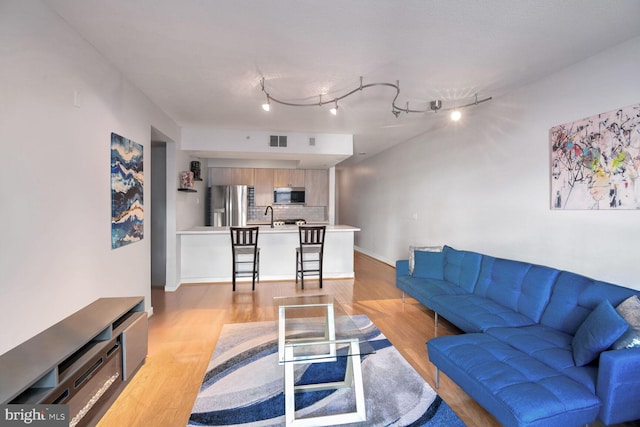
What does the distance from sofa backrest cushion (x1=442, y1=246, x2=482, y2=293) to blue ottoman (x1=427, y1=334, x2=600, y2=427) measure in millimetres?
1251

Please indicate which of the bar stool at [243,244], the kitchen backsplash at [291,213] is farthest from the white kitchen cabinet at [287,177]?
the bar stool at [243,244]

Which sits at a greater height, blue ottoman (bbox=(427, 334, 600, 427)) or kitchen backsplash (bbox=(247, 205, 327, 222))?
kitchen backsplash (bbox=(247, 205, 327, 222))

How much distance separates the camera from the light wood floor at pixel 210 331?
6.44ft

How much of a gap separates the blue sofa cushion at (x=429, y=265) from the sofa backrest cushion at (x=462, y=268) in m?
0.06

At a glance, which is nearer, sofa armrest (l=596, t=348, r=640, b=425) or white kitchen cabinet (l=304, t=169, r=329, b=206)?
sofa armrest (l=596, t=348, r=640, b=425)

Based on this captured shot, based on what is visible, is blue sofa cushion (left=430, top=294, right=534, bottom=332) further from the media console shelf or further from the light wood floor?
the media console shelf

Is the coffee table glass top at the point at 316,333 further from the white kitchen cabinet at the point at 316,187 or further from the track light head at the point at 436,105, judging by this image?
the white kitchen cabinet at the point at 316,187

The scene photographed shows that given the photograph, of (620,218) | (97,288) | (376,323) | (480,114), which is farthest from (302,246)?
(620,218)

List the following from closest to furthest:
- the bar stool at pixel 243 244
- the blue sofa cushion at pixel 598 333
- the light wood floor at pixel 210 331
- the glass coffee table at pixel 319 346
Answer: the blue sofa cushion at pixel 598 333
the glass coffee table at pixel 319 346
the light wood floor at pixel 210 331
the bar stool at pixel 243 244

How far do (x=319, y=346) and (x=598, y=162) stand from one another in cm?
273

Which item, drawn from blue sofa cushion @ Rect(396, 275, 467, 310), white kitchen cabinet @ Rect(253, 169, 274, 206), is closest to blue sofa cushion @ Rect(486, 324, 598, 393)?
blue sofa cushion @ Rect(396, 275, 467, 310)

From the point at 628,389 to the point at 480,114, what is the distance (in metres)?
3.18

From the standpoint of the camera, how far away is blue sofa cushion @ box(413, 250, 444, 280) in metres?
3.71

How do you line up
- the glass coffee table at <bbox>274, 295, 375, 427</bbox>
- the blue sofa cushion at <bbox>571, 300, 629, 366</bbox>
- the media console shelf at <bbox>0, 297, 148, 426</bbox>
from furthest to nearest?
the glass coffee table at <bbox>274, 295, 375, 427</bbox>
the blue sofa cushion at <bbox>571, 300, 629, 366</bbox>
the media console shelf at <bbox>0, 297, 148, 426</bbox>
